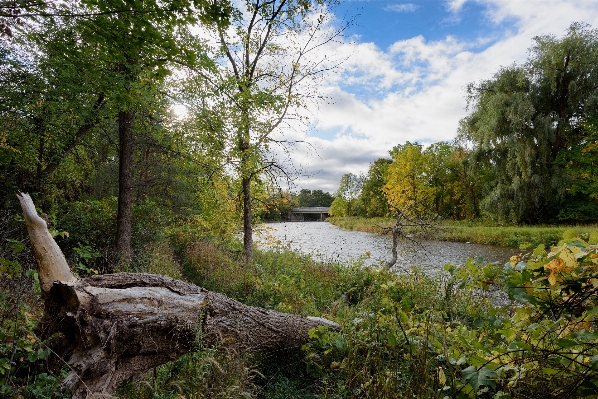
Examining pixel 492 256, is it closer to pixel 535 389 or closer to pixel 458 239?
pixel 458 239

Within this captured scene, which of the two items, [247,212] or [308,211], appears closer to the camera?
[247,212]

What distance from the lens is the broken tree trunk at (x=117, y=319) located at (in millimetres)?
2611

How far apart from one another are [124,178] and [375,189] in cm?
4396

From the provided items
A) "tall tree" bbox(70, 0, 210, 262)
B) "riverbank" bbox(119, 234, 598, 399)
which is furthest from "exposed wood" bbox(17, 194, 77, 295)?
"tall tree" bbox(70, 0, 210, 262)

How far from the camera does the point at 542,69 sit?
21.1m

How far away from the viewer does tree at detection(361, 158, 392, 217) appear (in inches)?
1874

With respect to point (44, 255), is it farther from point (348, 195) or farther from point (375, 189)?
point (348, 195)

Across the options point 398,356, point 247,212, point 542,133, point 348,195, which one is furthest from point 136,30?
point 348,195

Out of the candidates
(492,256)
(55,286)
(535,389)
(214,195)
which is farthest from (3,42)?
(492,256)

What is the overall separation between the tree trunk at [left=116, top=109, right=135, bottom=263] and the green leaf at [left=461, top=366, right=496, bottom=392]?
820cm

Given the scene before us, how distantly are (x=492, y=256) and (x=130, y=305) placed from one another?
56.2 feet

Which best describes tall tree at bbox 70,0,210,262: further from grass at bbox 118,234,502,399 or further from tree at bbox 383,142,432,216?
tree at bbox 383,142,432,216

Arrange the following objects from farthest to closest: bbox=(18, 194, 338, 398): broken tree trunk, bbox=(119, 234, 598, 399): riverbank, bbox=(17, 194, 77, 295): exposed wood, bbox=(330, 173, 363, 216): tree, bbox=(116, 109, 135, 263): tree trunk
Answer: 1. bbox=(330, 173, 363, 216): tree
2. bbox=(116, 109, 135, 263): tree trunk
3. bbox=(17, 194, 77, 295): exposed wood
4. bbox=(18, 194, 338, 398): broken tree trunk
5. bbox=(119, 234, 598, 399): riverbank

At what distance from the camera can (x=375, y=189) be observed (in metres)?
48.4
